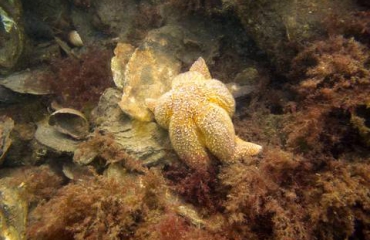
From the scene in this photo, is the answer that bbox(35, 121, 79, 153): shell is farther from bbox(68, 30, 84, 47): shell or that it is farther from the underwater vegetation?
bbox(68, 30, 84, 47): shell

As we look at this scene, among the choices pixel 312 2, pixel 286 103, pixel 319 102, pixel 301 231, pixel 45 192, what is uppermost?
pixel 312 2

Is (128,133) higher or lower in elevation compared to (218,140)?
lower

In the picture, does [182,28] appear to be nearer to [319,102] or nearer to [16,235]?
[319,102]

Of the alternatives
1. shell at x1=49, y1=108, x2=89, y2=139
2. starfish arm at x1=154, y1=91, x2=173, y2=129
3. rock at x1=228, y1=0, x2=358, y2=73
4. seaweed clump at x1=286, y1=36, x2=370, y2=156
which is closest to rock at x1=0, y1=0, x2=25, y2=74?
shell at x1=49, y1=108, x2=89, y2=139

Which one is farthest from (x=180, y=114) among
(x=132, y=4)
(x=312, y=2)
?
(x=132, y=4)

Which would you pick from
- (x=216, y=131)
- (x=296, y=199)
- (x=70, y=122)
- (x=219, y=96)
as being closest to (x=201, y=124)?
(x=216, y=131)

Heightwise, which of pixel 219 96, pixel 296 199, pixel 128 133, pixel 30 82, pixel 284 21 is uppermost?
pixel 284 21

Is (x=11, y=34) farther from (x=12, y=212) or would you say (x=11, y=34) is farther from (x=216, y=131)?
(x=216, y=131)
